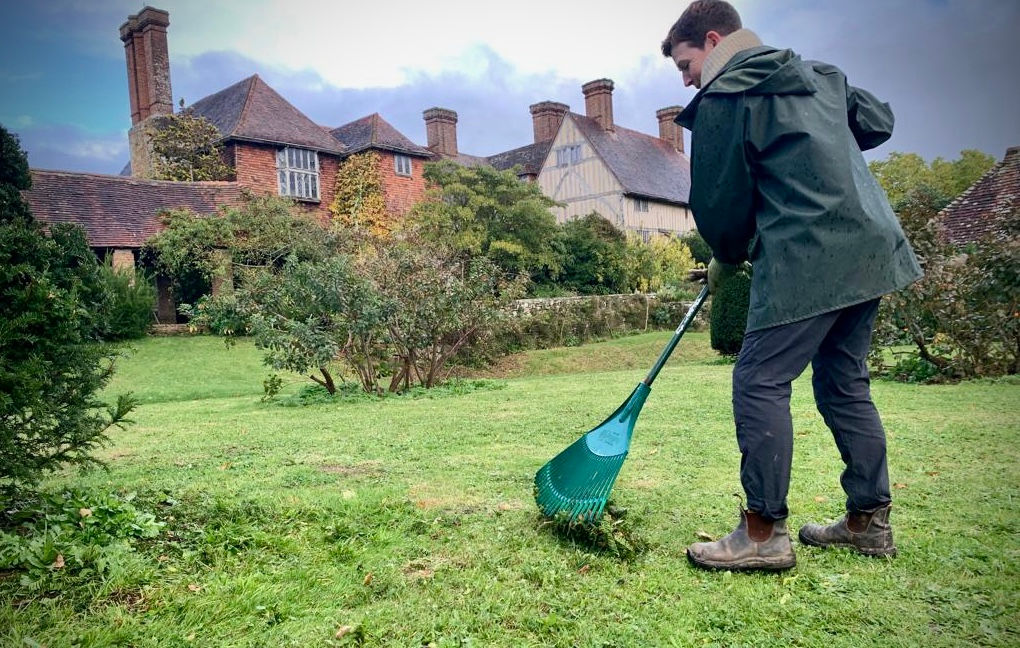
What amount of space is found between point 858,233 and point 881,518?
115cm

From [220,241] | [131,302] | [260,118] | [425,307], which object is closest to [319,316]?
[425,307]

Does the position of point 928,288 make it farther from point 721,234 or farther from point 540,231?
point 540,231

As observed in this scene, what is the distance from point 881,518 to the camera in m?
2.85

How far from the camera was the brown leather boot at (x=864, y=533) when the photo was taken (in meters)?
2.82

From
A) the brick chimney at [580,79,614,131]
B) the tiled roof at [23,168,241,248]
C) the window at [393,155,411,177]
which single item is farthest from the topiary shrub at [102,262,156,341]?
the brick chimney at [580,79,614,131]

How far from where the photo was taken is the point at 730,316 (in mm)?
15180

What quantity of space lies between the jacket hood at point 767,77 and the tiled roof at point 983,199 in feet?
61.8

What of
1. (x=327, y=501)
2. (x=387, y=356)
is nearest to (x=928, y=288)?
(x=387, y=356)

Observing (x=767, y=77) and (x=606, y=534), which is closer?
(x=767, y=77)

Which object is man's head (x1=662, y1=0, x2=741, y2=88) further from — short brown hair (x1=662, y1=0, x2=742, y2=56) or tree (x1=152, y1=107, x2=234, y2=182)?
tree (x1=152, y1=107, x2=234, y2=182)

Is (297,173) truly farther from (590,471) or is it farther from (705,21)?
(590,471)

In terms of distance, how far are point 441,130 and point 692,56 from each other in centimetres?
3686

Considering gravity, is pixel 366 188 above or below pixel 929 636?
above

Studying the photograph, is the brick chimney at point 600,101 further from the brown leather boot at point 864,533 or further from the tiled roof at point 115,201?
the brown leather boot at point 864,533
